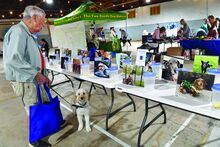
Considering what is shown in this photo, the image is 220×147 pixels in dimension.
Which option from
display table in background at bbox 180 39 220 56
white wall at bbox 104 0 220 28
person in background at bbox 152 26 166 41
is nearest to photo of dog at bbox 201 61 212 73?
display table in background at bbox 180 39 220 56

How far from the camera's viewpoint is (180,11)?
1602 centimetres

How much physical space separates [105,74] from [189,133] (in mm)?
1188

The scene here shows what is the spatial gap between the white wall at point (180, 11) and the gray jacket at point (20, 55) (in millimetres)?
14983

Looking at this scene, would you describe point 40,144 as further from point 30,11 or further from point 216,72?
point 216,72

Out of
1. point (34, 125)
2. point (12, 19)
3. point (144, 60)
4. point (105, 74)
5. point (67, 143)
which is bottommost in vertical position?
point (67, 143)

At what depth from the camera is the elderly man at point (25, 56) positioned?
1.68 metres

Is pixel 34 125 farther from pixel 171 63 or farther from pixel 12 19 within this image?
pixel 12 19

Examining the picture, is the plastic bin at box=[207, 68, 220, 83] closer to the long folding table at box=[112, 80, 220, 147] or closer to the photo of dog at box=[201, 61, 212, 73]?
the photo of dog at box=[201, 61, 212, 73]

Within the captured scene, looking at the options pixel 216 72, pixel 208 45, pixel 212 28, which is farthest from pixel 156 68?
pixel 212 28

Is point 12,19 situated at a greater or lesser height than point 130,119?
greater

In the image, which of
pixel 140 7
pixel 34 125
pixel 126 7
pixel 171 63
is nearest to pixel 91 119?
pixel 34 125

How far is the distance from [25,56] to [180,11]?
53.9ft

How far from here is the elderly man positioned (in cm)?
168

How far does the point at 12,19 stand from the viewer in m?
21.2
